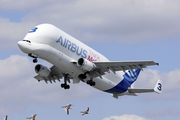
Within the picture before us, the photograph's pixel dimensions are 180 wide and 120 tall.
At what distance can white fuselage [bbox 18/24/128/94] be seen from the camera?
1817 inches

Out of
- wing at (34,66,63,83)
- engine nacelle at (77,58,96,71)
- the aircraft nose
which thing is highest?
wing at (34,66,63,83)

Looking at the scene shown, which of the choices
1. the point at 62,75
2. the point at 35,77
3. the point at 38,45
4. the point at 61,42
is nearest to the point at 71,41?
the point at 61,42

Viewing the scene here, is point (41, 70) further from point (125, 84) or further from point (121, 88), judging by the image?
point (125, 84)

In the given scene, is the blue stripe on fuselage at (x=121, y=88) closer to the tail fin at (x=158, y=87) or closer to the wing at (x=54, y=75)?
the tail fin at (x=158, y=87)

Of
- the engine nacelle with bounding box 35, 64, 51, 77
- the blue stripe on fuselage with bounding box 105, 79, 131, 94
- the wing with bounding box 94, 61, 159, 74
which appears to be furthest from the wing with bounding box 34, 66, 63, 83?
the blue stripe on fuselage with bounding box 105, 79, 131, 94

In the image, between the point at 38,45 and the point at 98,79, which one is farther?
the point at 98,79

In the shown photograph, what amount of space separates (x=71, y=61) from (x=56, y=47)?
283 centimetres

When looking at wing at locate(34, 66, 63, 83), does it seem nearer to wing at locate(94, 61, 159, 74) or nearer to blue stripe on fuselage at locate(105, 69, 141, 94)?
wing at locate(94, 61, 159, 74)

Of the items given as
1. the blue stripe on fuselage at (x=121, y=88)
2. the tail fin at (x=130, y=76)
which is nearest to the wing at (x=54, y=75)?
the blue stripe on fuselage at (x=121, y=88)

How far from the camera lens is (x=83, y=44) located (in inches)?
2013

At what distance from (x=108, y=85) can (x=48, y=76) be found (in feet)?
29.7

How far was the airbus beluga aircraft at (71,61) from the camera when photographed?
153 ft

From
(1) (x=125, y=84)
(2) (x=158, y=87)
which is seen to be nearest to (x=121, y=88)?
(1) (x=125, y=84)

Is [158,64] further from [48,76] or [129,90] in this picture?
[48,76]
